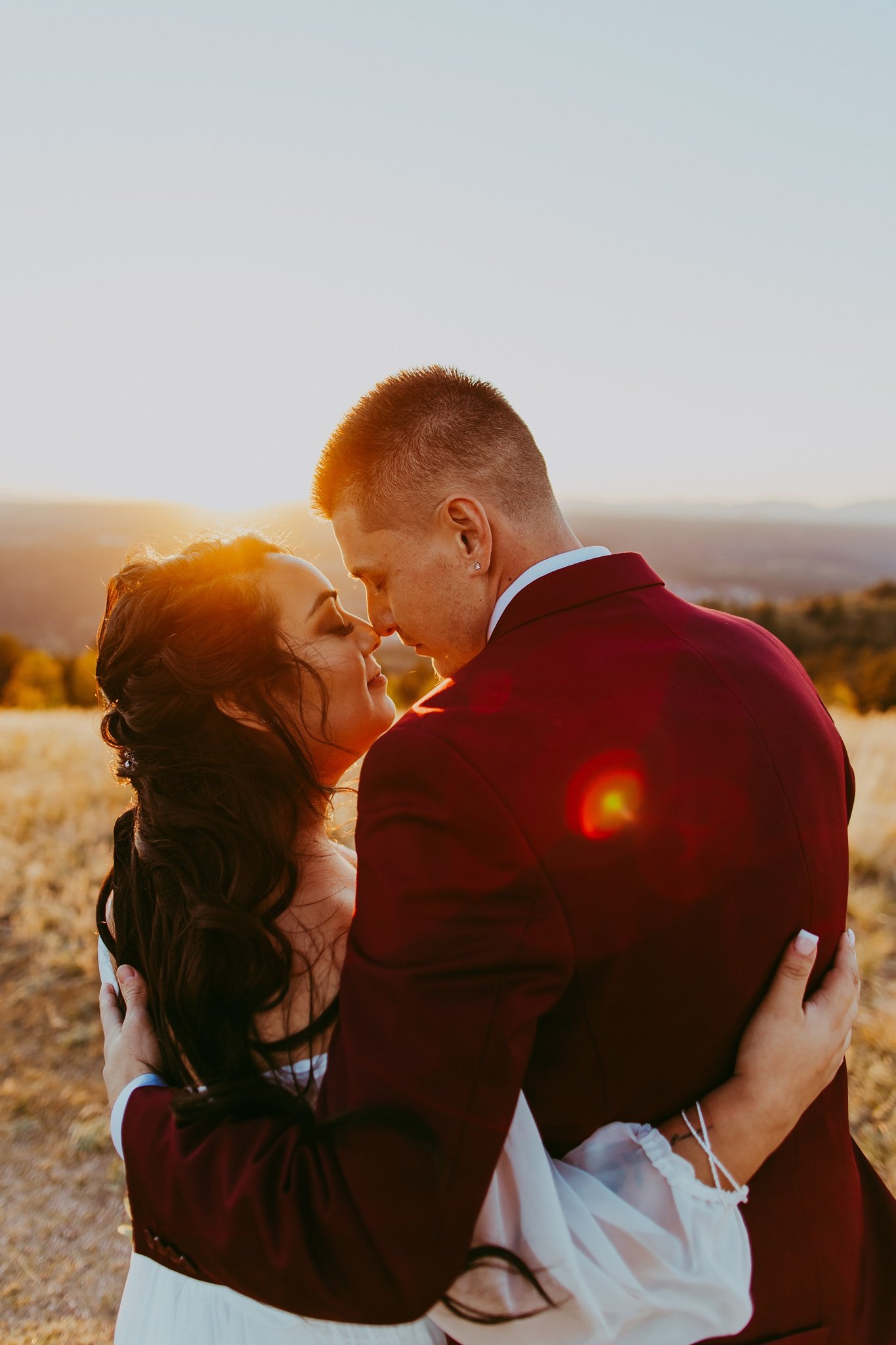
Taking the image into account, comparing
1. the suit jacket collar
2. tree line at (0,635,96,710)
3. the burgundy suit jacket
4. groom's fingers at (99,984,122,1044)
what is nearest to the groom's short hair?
the suit jacket collar

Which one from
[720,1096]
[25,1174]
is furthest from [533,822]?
[25,1174]

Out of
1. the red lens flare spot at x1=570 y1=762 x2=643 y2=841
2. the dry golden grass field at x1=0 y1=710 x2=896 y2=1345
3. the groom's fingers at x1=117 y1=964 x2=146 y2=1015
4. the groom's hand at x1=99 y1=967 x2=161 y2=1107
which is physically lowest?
the dry golden grass field at x1=0 y1=710 x2=896 y2=1345

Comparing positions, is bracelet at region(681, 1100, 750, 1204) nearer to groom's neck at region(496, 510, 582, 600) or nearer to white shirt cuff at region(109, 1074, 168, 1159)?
white shirt cuff at region(109, 1074, 168, 1159)

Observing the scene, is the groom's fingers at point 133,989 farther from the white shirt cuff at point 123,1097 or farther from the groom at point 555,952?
the groom at point 555,952

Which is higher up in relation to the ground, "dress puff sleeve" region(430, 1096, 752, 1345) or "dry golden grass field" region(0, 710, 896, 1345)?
"dress puff sleeve" region(430, 1096, 752, 1345)

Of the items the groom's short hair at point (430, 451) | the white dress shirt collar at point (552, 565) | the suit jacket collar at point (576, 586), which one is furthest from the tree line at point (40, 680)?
the suit jacket collar at point (576, 586)

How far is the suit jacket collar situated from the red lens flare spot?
477 millimetres

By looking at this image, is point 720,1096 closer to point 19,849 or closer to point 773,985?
point 773,985

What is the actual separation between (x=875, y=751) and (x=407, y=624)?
995 cm

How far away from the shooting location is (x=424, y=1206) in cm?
134

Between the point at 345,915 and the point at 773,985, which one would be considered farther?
the point at 345,915

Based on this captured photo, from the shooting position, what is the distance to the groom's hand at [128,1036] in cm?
205

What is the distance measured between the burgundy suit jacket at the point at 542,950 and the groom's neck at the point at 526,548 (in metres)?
0.53

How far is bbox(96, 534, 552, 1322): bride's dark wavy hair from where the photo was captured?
2.09 m
